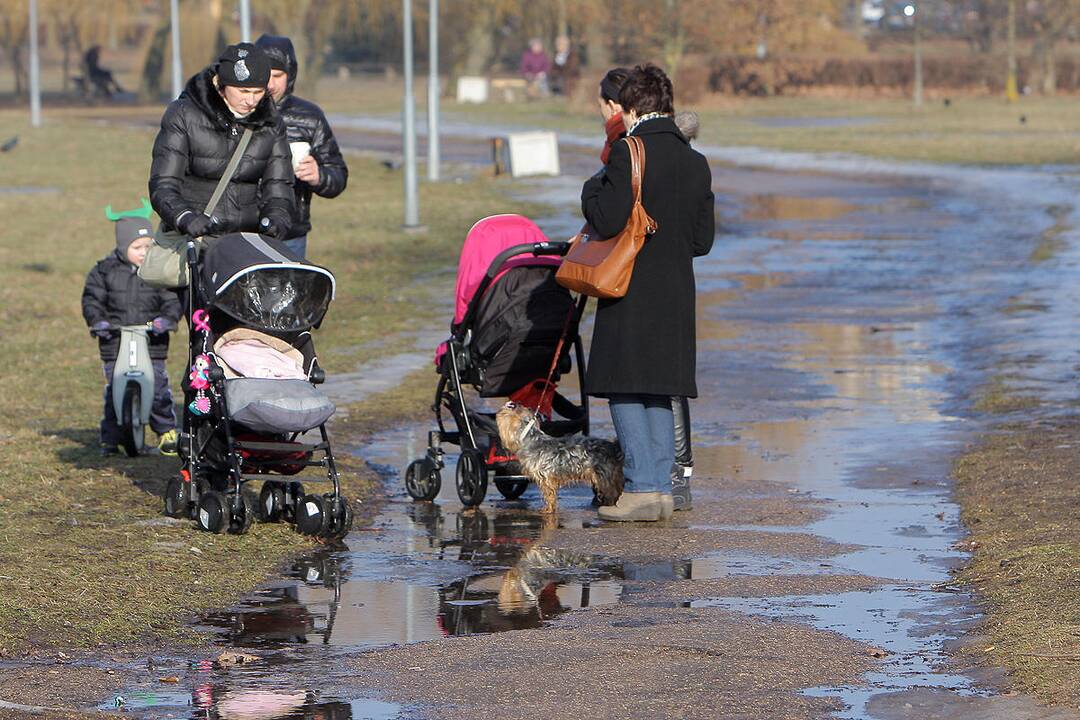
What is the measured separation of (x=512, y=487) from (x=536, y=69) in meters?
58.8

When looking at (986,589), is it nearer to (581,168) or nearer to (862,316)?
(862,316)

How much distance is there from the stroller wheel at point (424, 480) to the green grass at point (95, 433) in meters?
0.30

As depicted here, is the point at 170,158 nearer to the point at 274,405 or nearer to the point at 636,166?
the point at 274,405

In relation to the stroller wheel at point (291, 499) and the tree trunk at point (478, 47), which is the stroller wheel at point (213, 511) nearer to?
the stroller wheel at point (291, 499)

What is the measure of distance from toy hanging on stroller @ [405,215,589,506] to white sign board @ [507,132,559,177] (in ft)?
77.9

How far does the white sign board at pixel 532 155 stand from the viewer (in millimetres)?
32875

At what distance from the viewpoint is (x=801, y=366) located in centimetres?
Result: 1360

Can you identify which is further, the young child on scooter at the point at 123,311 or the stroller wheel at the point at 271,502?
the young child on scooter at the point at 123,311

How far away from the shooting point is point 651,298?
835 cm

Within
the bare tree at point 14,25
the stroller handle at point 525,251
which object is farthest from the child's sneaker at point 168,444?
the bare tree at point 14,25

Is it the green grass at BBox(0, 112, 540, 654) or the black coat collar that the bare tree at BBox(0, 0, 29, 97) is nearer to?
the green grass at BBox(0, 112, 540, 654)

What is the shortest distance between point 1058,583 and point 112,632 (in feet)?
10.9

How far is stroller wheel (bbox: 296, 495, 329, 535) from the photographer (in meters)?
8.05

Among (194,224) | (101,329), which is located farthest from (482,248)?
(101,329)
